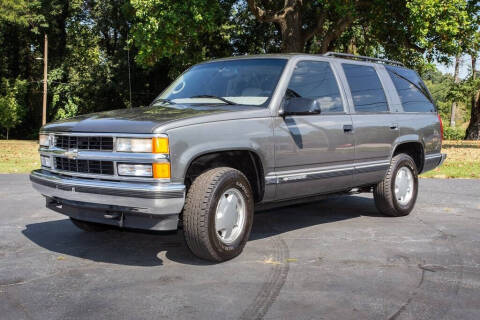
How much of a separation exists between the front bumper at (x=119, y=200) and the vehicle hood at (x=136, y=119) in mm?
437

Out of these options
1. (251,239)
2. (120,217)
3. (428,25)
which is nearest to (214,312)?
(120,217)

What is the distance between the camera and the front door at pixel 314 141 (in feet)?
17.6

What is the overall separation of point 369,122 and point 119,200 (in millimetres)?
3273

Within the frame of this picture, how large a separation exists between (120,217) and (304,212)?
140 inches

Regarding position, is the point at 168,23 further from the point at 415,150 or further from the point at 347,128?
the point at 347,128

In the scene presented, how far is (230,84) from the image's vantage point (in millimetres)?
5754

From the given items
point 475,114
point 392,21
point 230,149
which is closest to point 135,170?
point 230,149

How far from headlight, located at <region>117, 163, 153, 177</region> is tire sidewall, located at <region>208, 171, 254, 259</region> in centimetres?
59

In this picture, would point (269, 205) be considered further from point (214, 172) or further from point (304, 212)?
point (304, 212)

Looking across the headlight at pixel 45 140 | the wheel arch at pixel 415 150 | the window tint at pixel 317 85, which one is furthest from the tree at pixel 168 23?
the headlight at pixel 45 140

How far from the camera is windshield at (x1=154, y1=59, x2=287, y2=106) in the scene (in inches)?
217

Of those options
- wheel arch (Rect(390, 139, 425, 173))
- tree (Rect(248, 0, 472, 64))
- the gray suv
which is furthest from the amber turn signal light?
tree (Rect(248, 0, 472, 64))

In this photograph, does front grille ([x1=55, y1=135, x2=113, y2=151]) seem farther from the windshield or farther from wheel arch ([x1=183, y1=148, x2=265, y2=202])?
the windshield

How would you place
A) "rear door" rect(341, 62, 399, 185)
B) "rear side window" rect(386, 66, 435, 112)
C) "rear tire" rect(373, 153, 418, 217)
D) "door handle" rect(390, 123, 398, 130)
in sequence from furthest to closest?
1. "rear side window" rect(386, 66, 435, 112)
2. "rear tire" rect(373, 153, 418, 217)
3. "door handle" rect(390, 123, 398, 130)
4. "rear door" rect(341, 62, 399, 185)
